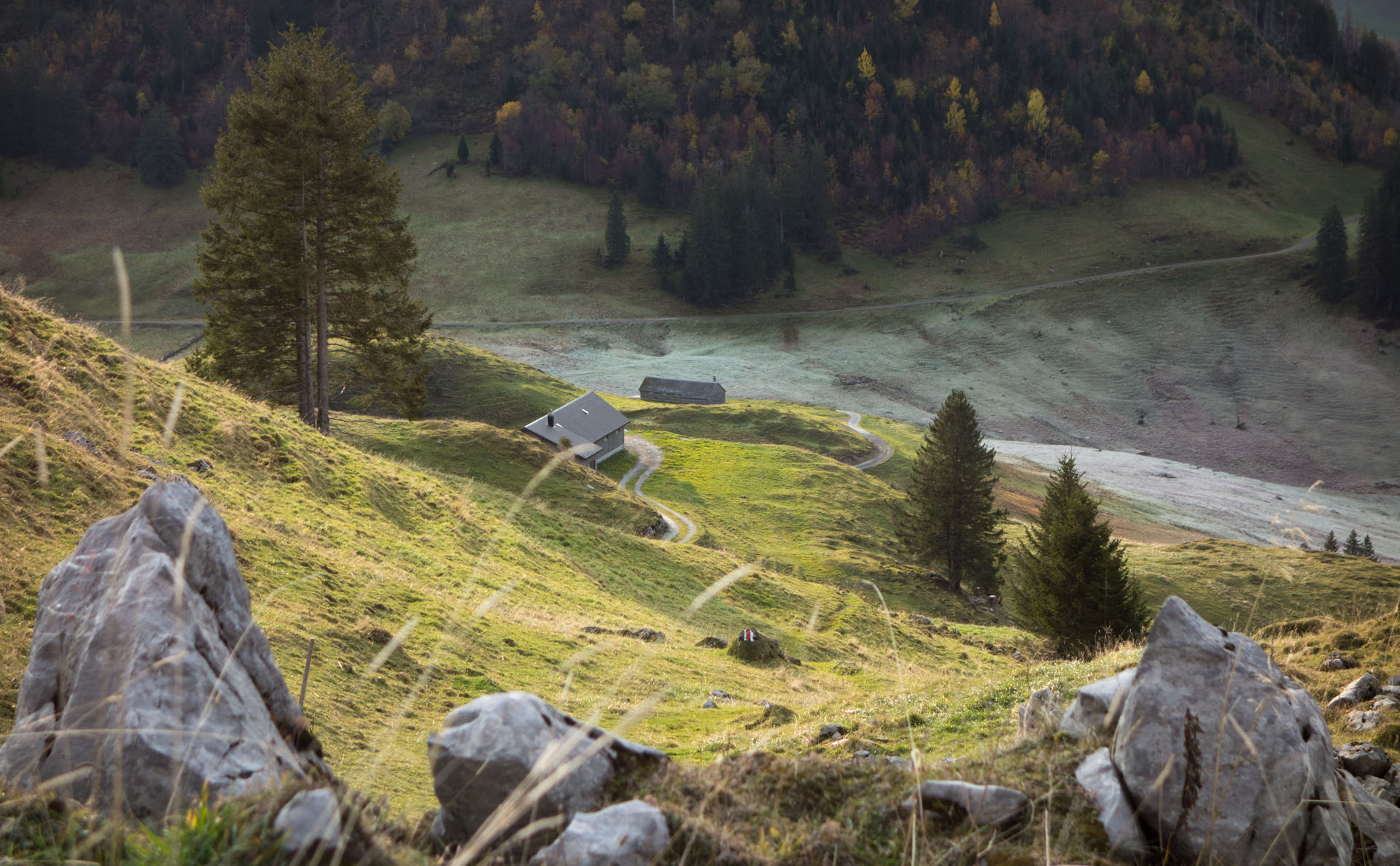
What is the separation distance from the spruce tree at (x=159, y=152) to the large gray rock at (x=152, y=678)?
706ft

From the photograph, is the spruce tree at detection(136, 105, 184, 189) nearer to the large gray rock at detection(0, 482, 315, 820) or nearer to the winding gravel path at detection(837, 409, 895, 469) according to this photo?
the winding gravel path at detection(837, 409, 895, 469)

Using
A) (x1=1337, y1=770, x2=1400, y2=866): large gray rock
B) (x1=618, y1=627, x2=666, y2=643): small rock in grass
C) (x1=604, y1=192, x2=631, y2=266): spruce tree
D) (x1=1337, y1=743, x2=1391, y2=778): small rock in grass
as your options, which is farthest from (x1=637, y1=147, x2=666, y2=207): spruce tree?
(x1=1337, y1=770, x2=1400, y2=866): large gray rock

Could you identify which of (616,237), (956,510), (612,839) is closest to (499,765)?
(612,839)

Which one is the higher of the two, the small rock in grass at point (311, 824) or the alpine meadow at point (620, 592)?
the small rock in grass at point (311, 824)

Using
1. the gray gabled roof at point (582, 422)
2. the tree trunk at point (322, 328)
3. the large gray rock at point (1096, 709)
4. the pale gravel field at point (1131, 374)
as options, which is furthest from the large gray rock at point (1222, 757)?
the pale gravel field at point (1131, 374)

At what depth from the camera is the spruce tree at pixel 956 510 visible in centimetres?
5712

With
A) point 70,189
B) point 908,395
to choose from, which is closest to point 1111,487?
point 908,395

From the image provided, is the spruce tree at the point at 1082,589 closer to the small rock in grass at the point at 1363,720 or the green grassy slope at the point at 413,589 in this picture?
the green grassy slope at the point at 413,589

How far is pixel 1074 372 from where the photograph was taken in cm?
13800

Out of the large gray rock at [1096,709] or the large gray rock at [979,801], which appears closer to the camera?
the large gray rock at [979,801]

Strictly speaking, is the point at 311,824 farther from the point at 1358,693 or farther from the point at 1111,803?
the point at 1358,693

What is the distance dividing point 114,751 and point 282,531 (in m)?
16.8

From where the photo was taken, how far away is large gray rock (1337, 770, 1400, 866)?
23.2ft

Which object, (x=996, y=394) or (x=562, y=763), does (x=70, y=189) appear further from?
(x=562, y=763)
